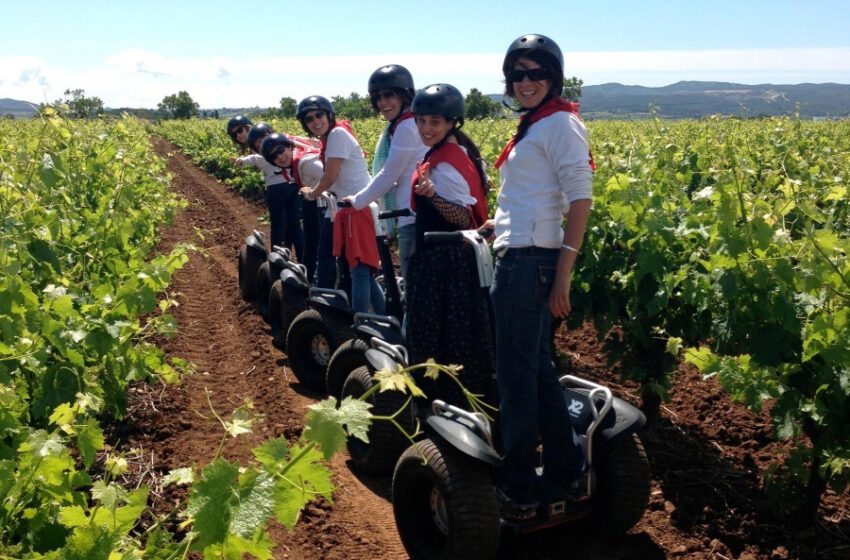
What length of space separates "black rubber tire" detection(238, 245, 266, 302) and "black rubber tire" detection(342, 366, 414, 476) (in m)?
4.08

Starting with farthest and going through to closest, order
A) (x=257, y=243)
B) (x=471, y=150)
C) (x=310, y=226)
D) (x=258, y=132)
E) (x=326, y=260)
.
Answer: (x=257, y=243) < (x=258, y=132) < (x=310, y=226) < (x=326, y=260) < (x=471, y=150)

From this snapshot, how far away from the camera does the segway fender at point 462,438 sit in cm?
324

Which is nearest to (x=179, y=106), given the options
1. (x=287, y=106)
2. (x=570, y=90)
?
(x=287, y=106)

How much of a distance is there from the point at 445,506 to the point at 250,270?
5.53 metres

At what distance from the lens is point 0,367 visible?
257cm

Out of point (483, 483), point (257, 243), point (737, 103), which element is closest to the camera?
point (483, 483)

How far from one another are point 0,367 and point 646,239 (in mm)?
3669

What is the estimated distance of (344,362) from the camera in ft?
16.1

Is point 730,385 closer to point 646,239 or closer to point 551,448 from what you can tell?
point 551,448

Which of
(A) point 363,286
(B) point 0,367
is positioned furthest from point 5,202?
(A) point 363,286

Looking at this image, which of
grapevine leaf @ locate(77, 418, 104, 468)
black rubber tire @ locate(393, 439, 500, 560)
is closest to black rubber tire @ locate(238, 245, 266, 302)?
black rubber tire @ locate(393, 439, 500, 560)

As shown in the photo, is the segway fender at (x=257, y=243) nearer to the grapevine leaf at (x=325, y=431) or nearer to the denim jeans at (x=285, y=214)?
the denim jeans at (x=285, y=214)

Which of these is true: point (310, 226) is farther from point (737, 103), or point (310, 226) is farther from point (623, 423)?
point (737, 103)

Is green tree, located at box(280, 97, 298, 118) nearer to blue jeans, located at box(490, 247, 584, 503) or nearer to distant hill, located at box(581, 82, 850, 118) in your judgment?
distant hill, located at box(581, 82, 850, 118)
